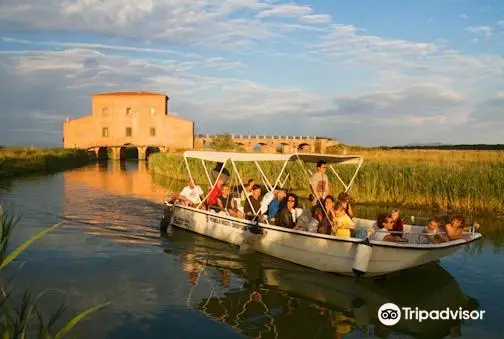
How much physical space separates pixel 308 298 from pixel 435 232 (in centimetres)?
372

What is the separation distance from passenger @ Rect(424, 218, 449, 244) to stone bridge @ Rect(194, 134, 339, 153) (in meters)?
71.6

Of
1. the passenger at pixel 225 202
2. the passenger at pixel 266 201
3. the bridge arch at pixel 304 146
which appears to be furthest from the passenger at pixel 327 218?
the bridge arch at pixel 304 146

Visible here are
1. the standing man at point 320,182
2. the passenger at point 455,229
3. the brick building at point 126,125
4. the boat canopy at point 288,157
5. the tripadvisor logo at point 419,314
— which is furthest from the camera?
the brick building at point 126,125

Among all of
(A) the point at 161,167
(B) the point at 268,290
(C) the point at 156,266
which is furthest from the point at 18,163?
(B) the point at 268,290

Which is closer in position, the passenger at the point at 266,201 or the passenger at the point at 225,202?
the passenger at the point at 266,201

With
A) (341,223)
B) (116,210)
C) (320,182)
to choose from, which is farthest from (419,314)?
(116,210)

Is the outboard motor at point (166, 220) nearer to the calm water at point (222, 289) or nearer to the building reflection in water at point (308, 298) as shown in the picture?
the calm water at point (222, 289)

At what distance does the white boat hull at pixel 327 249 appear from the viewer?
442 inches

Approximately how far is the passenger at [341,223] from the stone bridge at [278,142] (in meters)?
71.1

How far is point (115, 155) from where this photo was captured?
8238 centimetres

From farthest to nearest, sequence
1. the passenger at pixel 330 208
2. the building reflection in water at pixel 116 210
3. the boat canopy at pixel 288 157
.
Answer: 1. the building reflection in water at pixel 116 210
2. the boat canopy at pixel 288 157
3. the passenger at pixel 330 208

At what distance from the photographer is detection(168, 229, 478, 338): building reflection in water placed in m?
9.12

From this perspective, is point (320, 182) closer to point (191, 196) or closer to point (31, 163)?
point (191, 196)

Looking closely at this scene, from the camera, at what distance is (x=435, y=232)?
12.0 metres
